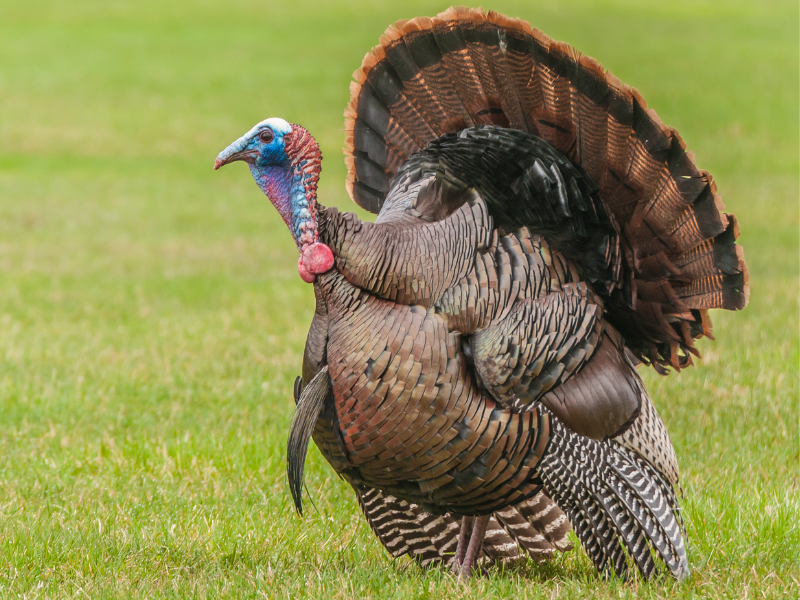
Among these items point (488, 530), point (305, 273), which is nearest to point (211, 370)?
point (488, 530)

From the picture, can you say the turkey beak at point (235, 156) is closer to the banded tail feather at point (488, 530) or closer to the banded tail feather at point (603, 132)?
the banded tail feather at point (603, 132)

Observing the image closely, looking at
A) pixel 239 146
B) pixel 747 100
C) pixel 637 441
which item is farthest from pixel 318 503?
pixel 747 100

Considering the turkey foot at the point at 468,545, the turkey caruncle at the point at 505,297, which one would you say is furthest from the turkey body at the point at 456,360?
the turkey foot at the point at 468,545

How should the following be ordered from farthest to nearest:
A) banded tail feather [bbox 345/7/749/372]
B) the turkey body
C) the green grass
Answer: the green grass
banded tail feather [bbox 345/7/749/372]
the turkey body

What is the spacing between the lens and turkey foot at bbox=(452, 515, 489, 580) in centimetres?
378

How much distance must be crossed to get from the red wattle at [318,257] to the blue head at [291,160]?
0.8 inches

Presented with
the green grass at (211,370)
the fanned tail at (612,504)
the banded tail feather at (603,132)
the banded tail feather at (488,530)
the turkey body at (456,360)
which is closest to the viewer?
the turkey body at (456,360)

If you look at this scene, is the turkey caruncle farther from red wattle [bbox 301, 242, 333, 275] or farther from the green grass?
the green grass

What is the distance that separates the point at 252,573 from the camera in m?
3.66

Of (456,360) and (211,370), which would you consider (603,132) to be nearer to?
(456,360)

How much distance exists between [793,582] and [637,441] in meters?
0.72

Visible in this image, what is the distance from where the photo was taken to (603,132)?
3.54m

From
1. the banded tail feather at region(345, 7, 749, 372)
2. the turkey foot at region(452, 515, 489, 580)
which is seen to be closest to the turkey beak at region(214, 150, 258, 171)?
the banded tail feather at region(345, 7, 749, 372)

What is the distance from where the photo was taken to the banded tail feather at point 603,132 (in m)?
3.51
